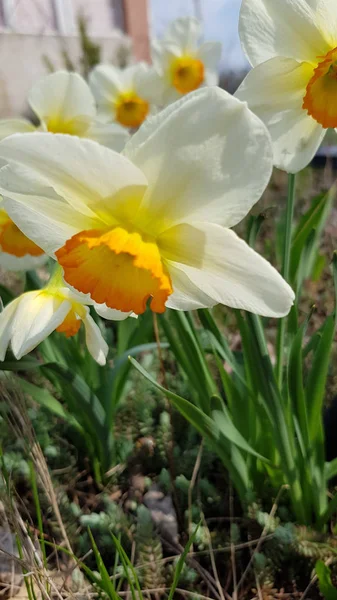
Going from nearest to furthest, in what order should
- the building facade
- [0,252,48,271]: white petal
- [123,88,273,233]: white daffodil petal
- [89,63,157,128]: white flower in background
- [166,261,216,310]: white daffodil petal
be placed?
[123,88,273,233]: white daffodil petal < [166,261,216,310]: white daffodil petal < [0,252,48,271]: white petal < [89,63,157,128]: white flower in background < the building facade

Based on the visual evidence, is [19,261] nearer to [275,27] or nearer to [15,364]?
[15,364]

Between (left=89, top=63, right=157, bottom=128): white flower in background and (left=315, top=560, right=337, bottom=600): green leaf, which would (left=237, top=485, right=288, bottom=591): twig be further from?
(left=89, top=63, right=157, bottom=128): white flower in background

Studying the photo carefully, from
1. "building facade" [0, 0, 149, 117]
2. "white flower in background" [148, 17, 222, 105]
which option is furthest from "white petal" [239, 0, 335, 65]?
"building facade" [0, 0, 149, 117]

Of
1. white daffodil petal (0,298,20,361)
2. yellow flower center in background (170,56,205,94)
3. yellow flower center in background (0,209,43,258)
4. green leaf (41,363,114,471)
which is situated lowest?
green leaf (41,363,114,471)

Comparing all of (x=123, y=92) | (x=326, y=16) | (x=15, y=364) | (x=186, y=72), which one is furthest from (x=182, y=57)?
(x=15, y=364)

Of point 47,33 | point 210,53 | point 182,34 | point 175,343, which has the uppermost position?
point 47,33

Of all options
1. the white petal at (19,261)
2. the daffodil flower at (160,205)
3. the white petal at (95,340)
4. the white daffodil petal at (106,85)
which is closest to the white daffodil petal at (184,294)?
the daffodil flower at (160,205)
